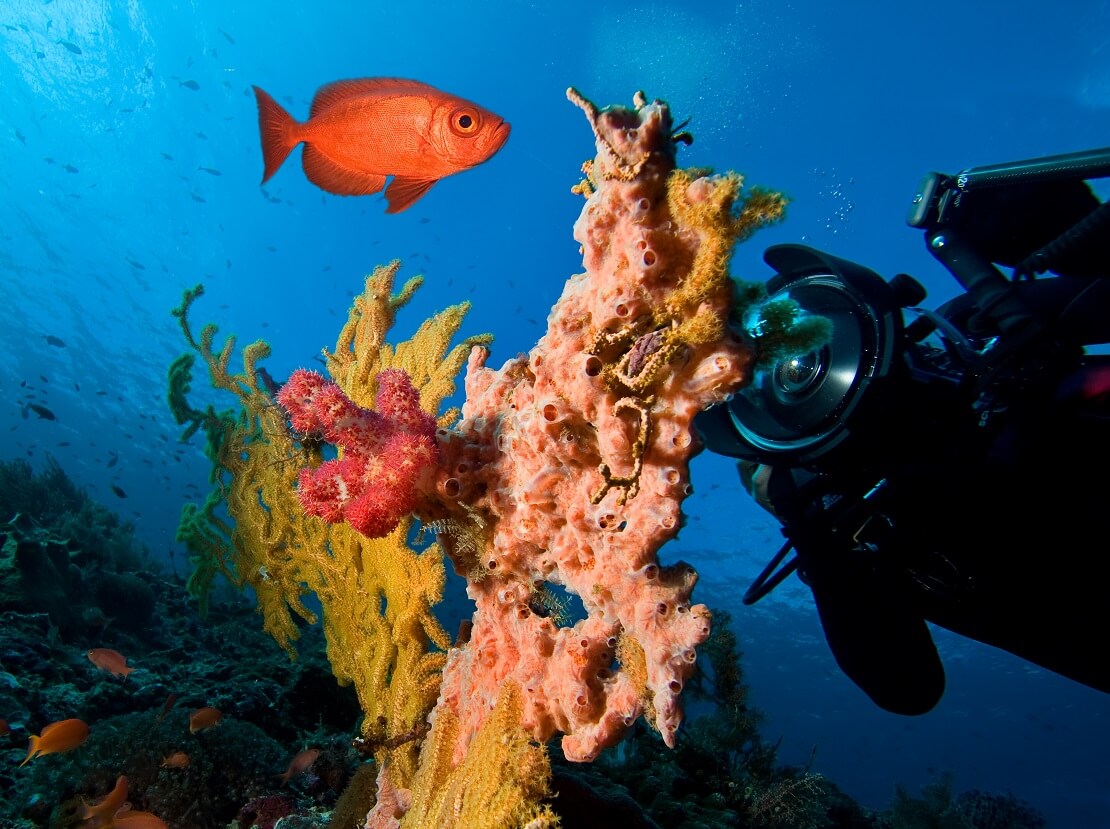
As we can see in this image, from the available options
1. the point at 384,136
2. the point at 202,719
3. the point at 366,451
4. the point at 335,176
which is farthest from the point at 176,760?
the point at 384,136

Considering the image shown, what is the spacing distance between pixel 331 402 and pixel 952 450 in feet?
9.43

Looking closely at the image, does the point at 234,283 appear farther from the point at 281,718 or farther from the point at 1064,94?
the point at 1064,94

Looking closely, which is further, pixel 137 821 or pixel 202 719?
pixel 202 719

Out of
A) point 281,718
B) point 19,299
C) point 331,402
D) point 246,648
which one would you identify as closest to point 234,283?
point 19,299

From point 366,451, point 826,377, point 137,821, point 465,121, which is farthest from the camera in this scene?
point 137,821

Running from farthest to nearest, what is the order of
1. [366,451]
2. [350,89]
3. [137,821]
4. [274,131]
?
[137,821] → [274,131] → [350,89] → [366,451]

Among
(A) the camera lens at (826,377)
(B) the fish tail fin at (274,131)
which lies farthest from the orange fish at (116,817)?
(A) the camera lens at (826,377)

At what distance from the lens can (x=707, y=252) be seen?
4.03ft

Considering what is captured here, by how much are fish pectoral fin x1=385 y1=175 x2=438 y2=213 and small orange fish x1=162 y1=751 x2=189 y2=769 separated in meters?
4.04

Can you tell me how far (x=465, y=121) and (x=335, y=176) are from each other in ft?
→ 2.61

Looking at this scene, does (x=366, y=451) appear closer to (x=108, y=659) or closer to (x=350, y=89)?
(x=350, y=89)

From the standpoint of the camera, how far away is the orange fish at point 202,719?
4.04 meters

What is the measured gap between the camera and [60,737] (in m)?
3.68

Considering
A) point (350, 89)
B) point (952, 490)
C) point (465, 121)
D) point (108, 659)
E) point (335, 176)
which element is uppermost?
point (350, 89)
